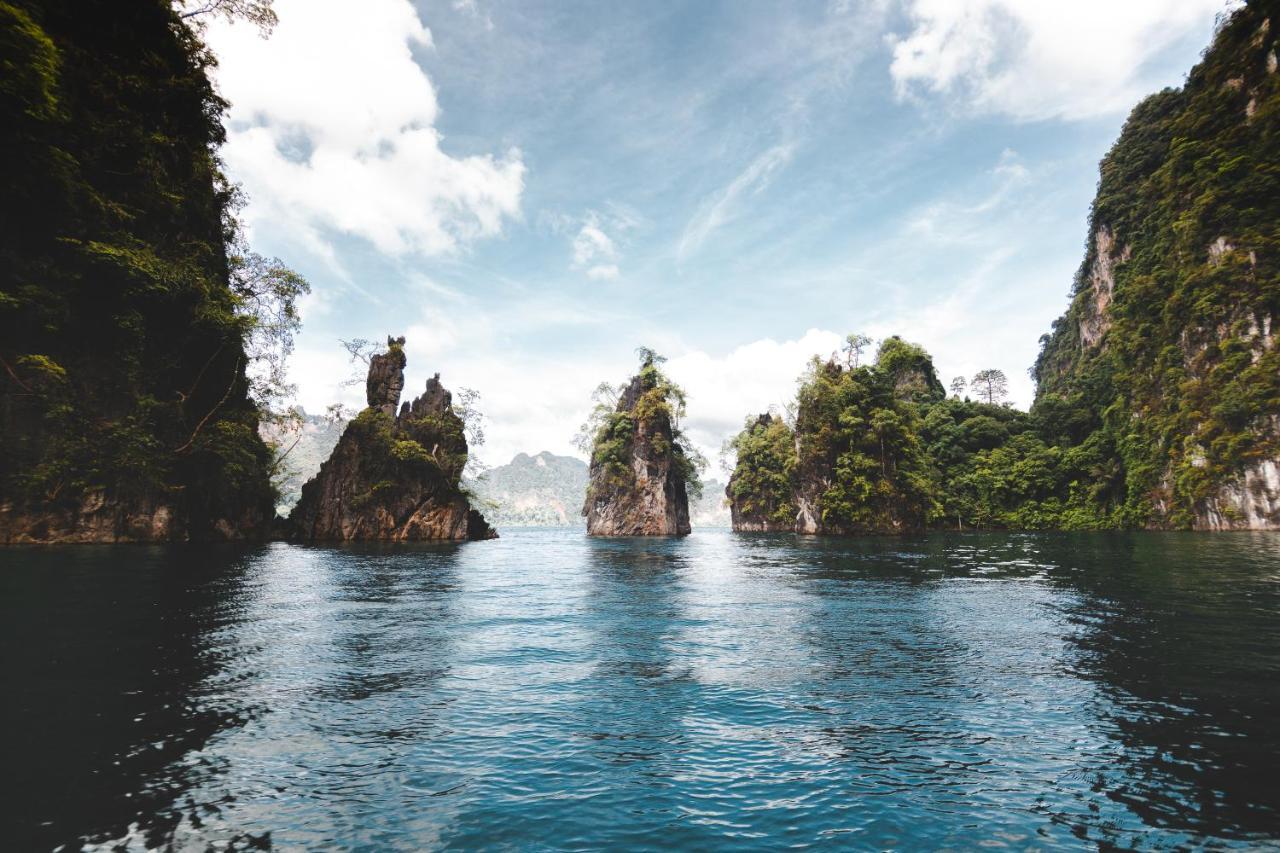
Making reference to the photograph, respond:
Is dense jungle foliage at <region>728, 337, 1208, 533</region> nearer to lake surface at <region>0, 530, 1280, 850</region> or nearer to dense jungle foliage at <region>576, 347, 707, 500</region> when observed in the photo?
dense jungle foliage at <region>576, 347, 707, 500</region>

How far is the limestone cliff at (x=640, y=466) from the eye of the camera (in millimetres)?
92188

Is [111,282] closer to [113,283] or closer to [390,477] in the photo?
[113,283]

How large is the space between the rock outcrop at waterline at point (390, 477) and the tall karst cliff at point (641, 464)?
93.2 feet

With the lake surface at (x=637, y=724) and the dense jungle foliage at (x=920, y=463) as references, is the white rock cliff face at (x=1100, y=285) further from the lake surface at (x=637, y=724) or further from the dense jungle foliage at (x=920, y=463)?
the lake surface at (x=637, y=724)

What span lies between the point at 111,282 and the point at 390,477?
3292 centimetres

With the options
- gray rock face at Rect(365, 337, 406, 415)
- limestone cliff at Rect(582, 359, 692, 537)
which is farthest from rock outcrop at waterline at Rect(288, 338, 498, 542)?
limestone cliff at Rect(582, 359, 692, 537)

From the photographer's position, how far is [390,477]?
6391cm

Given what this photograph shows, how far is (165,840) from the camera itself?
5320 millimetres

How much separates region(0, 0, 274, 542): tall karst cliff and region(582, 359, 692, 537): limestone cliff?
180 ft

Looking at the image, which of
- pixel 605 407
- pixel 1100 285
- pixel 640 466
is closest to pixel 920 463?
pixel 640 466

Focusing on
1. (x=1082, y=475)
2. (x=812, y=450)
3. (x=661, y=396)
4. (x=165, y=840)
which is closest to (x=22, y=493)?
(x=165, y=840)

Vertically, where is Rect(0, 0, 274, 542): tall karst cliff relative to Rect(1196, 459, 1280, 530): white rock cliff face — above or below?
above

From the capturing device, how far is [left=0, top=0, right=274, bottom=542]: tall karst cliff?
29.1 m

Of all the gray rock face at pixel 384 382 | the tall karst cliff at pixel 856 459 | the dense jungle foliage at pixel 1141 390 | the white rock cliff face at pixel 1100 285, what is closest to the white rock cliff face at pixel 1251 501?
the dense jungle foliage at pixel 1141 390
